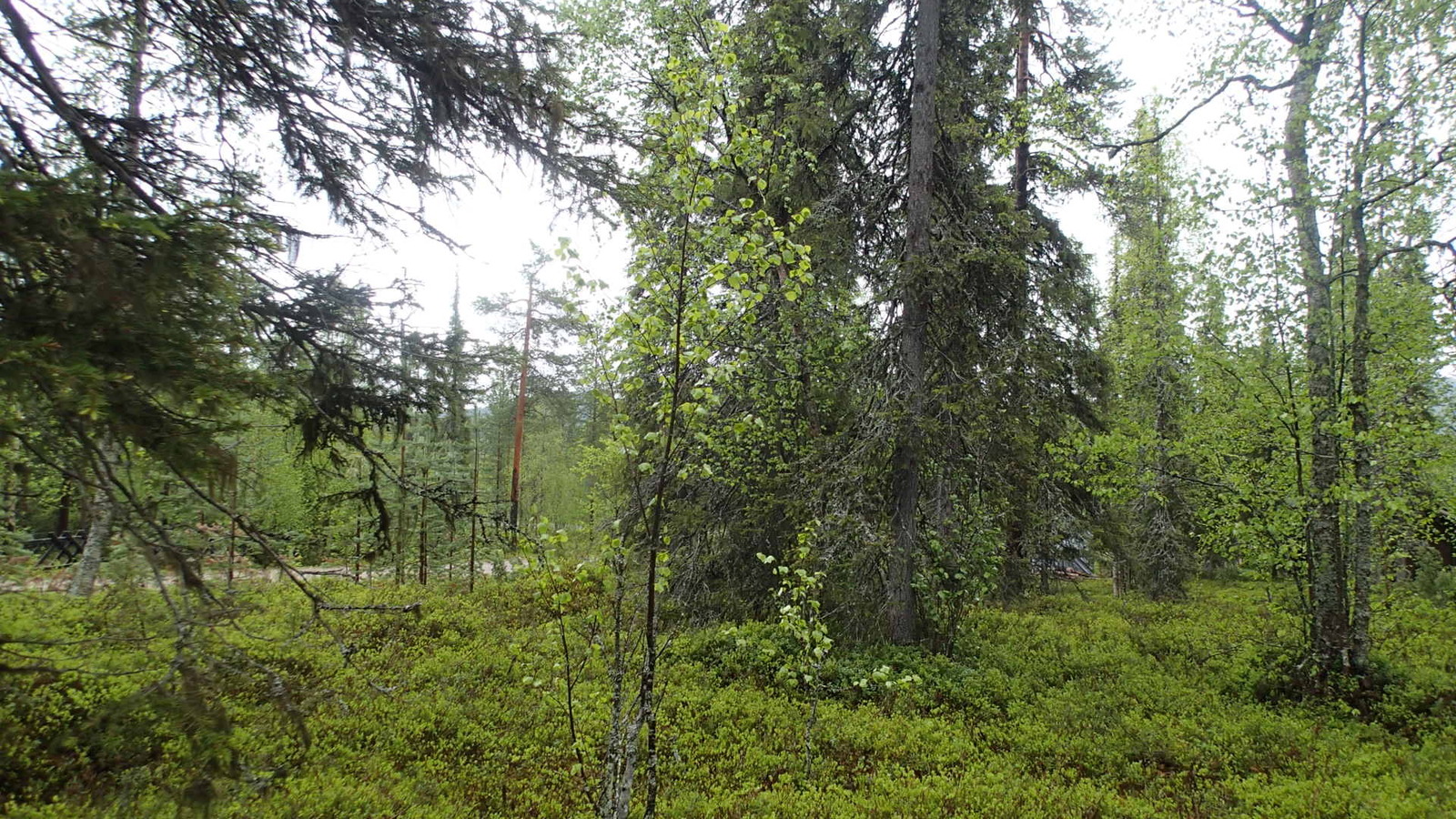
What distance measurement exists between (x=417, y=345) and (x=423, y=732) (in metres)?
4.26

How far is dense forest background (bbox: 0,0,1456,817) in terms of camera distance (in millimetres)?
2805

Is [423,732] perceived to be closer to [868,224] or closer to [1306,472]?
[868,224]

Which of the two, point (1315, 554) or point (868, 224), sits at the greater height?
Result: point (868, 224)

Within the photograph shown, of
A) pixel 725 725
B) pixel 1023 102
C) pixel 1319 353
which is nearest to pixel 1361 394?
pixel 1319 353

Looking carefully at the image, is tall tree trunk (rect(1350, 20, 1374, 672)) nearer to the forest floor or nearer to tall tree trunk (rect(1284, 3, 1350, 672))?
tall tree trunk (rect(1284, 3, 1350, 672))

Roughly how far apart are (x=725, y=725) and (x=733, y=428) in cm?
465

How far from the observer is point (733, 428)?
331cm

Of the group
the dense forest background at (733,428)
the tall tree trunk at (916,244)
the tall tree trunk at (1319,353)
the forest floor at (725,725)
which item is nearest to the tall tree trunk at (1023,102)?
the dense forest background at (733,428)

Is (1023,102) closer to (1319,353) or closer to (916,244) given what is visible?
(916,244)

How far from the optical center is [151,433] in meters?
2.52

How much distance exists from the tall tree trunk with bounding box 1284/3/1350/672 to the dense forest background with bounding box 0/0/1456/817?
0.17ft

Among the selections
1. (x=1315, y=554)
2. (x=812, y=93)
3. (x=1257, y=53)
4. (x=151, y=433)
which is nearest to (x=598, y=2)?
(x=812, y=93)

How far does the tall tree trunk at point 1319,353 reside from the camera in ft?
23.1

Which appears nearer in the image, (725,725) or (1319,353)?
(725,725)
